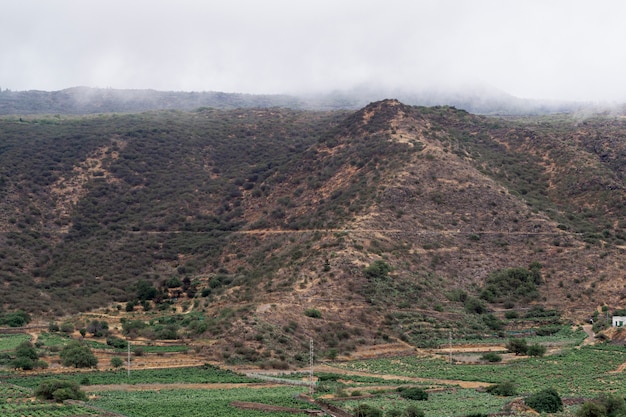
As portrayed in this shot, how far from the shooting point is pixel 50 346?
6700cm

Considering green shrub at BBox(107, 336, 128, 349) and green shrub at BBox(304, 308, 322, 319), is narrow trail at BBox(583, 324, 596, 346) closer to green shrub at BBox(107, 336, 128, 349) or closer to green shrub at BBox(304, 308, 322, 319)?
green shrub at BBox(304, 308, 322, 319)

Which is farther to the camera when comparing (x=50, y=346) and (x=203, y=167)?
(x=203, y=167)

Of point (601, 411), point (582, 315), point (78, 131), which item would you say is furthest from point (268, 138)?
point (601, 411)

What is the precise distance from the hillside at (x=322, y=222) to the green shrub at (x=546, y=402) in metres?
22.4

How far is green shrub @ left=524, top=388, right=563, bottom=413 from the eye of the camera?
4772 centimetres

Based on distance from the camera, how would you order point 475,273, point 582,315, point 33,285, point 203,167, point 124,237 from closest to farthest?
point 582,315 → point 475,273 → point 33,285 → point 124,237 → point 203,167

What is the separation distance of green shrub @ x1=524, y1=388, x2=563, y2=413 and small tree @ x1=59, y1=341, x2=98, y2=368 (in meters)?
30.1

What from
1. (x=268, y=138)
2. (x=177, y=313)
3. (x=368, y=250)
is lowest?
(x=177, y=313)

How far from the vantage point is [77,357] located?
62594mm

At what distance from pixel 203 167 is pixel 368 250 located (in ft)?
137

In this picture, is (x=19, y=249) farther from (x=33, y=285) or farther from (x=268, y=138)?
(x=268, y=138)

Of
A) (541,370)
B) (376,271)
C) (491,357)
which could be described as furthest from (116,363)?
(541,370)

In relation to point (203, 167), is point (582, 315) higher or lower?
→ lower

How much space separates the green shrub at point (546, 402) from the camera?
1879 inches
